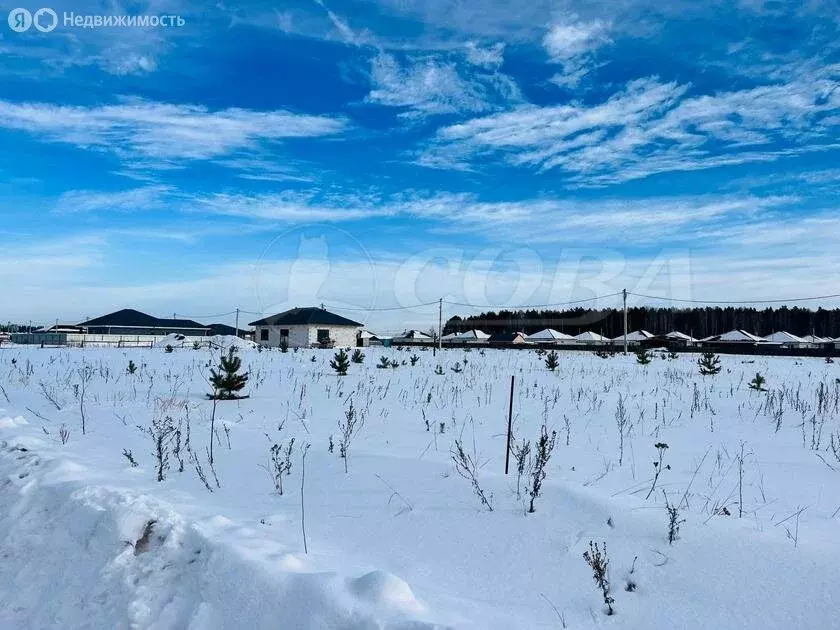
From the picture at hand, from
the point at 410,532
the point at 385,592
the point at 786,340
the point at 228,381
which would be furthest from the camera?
the point at 786,340

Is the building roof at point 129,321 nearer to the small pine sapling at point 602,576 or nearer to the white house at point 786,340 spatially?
the small pine sapling at point 602,576

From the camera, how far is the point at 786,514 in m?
3.33

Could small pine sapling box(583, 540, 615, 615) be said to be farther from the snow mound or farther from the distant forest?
the distant forest

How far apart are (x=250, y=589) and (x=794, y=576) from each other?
250 cm

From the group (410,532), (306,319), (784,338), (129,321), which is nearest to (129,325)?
(129,321)

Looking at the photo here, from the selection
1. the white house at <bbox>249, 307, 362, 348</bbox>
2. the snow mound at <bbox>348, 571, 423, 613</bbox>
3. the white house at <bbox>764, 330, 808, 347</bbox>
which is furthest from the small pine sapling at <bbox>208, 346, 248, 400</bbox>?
the white house at <bbox>764, 330, 808, 347</bbox>

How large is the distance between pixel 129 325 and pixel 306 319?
2064 centimetres

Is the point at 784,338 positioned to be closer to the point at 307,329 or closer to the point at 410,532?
the point at 307,329

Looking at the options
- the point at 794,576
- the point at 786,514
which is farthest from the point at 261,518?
the point at 786,514

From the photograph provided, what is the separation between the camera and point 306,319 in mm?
44656

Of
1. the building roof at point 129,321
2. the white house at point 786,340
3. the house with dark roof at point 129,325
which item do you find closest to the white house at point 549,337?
the white house at point 786,340

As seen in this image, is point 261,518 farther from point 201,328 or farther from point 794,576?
point 201,328

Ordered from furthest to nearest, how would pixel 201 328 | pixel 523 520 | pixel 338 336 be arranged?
pixel 201 328
pixel 338 336
pixel 523 520

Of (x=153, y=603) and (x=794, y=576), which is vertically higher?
(x=794, y=576)
